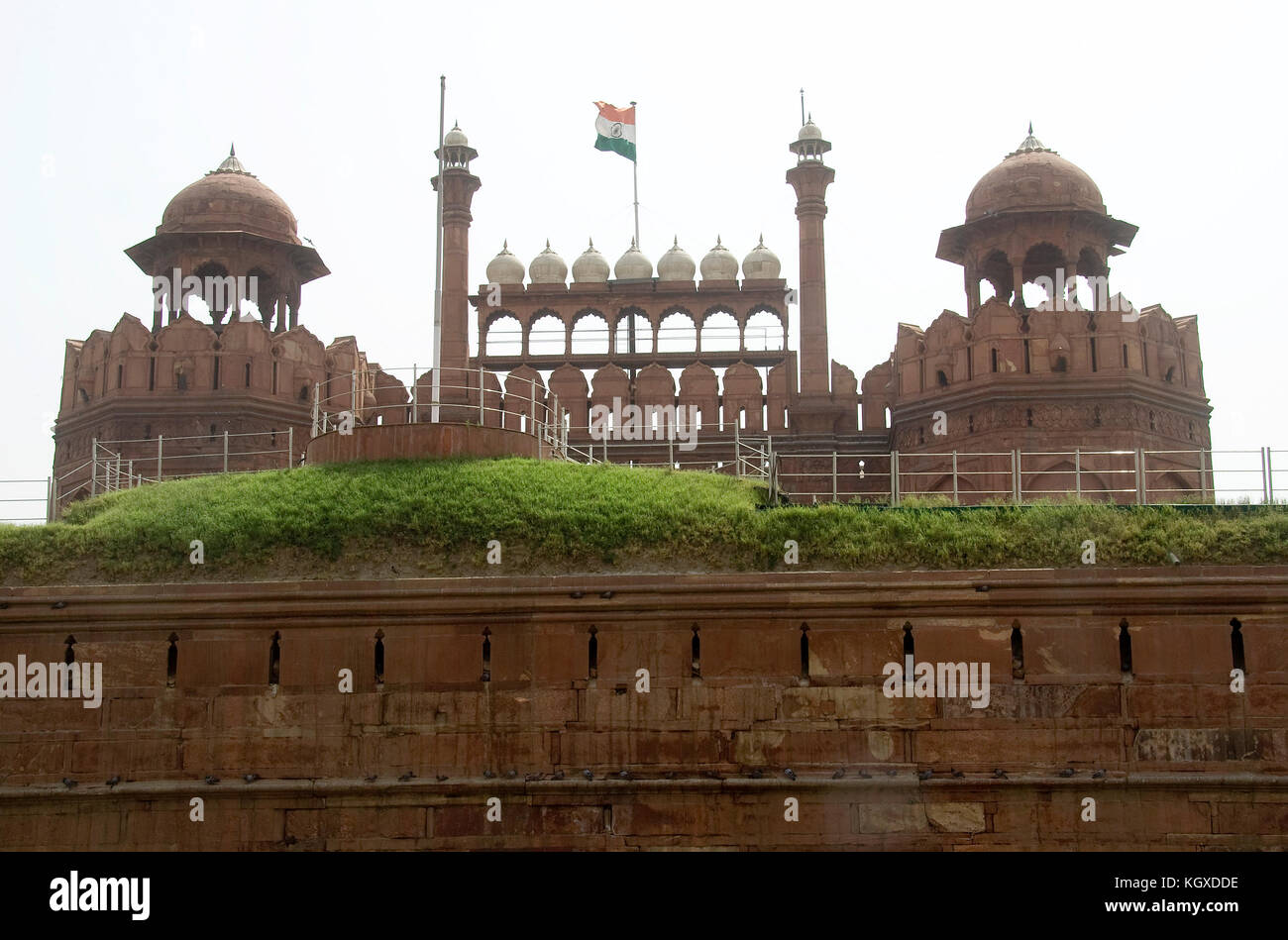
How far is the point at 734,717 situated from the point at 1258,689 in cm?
554

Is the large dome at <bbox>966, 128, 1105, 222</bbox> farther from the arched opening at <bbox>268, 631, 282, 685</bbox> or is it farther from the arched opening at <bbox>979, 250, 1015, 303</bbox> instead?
the arched opening at <bbox>268, 631, 282, 685</bbox>

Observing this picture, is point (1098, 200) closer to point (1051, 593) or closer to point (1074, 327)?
point (1074, 327)

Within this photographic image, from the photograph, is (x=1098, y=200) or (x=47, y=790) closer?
(x=47, y=790)

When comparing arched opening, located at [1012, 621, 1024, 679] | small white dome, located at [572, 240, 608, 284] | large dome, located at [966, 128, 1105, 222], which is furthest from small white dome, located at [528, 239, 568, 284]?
arched opening, located at [1012, 621, 1024, 679]

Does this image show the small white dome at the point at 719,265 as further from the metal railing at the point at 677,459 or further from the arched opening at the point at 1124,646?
the arched opening at the point at 1124,646

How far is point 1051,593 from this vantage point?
1638cm

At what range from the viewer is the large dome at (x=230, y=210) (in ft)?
102

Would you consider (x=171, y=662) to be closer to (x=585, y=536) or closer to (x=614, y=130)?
(x=585, y=536)

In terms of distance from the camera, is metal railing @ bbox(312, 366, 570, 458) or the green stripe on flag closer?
metal railing @ bbox(312, 366, 570, 458)

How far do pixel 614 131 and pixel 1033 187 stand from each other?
1076cm

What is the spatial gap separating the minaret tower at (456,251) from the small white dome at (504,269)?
1819mm

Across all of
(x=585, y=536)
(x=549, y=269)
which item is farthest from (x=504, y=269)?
(x=585, y=536)

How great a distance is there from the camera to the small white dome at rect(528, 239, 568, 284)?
119 feet
